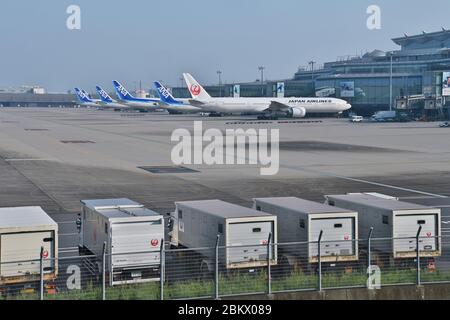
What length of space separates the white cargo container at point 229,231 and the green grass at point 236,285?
2.15 ft

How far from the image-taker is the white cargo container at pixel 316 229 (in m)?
20.8

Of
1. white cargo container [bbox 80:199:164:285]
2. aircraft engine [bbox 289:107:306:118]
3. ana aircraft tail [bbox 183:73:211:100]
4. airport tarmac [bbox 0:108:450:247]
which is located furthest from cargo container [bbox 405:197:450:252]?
ana aircraft tail [bbox 183:73:211:100]

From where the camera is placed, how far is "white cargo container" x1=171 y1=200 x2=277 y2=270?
20.1m

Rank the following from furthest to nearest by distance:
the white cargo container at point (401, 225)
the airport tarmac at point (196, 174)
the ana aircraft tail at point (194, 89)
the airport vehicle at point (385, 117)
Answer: the ana aircraft tail at point (194, 89)
the airport vehicle at point (385, 117)
the airport tarmac at point (196, 174)
the white cargo container at point (401, 225)

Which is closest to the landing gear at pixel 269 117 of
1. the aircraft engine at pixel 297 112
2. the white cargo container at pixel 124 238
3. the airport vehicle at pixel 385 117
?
the aircraft engine at pixel 297 112

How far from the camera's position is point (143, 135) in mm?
101000

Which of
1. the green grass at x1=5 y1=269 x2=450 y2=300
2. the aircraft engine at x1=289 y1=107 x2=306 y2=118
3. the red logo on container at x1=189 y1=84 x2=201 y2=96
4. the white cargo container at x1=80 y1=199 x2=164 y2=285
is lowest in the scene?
the green grass at x1=5 y1=269 x2=450 y2=300

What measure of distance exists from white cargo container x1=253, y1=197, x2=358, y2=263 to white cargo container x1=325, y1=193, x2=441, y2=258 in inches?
42.4

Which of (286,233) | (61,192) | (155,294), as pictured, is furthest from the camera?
(61,192)

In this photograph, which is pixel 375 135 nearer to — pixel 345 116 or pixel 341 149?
pixel 341 149

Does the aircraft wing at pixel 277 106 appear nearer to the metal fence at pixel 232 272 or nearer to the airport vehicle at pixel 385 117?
the airport vehicle at pixel 385 117

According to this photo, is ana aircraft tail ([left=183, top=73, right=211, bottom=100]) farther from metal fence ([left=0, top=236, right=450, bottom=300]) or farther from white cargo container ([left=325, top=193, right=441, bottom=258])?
metal fence ([left=0, top=236, right=450, bottom=300])

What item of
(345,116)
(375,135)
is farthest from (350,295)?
(345,116)
